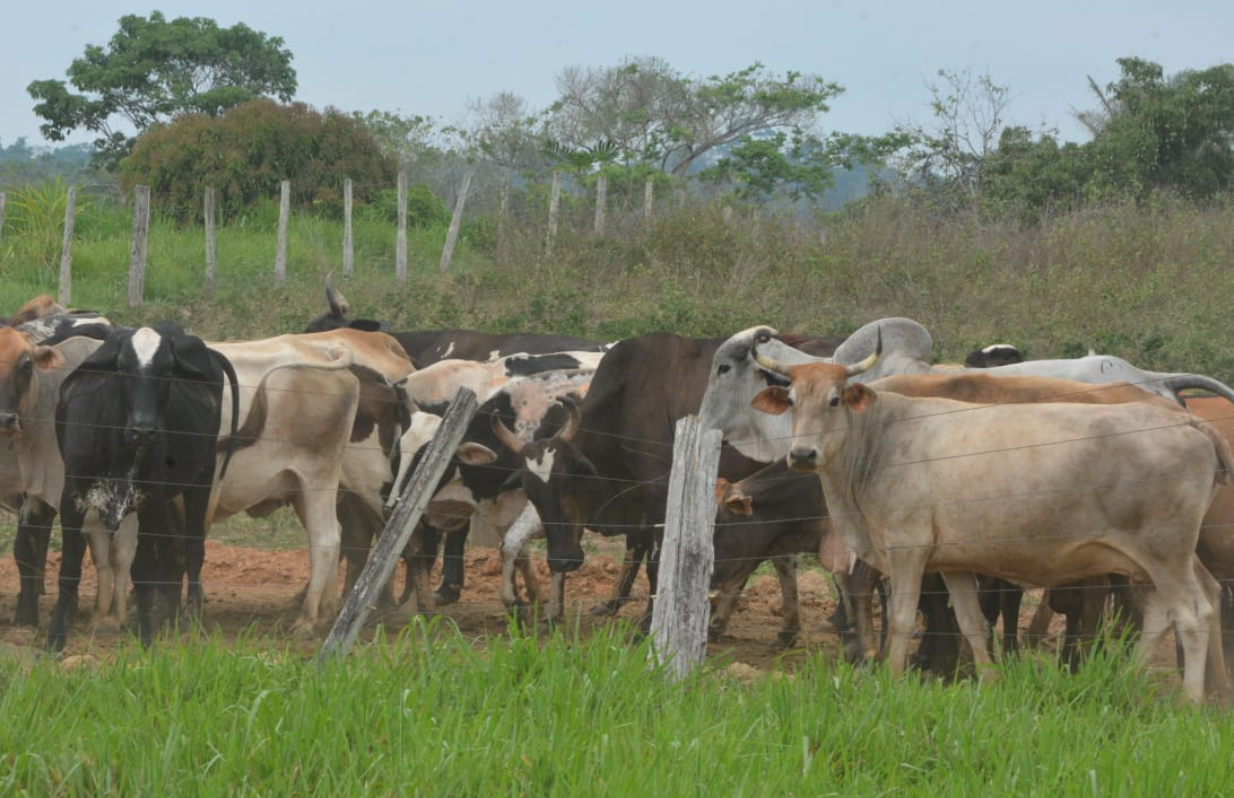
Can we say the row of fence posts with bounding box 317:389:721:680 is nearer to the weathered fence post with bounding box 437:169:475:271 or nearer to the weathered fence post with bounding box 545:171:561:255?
the weathered fence post with bounding box 545:171:561:255

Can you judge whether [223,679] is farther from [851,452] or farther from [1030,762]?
[851,452]

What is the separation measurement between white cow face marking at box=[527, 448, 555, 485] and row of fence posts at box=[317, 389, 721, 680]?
2.87m

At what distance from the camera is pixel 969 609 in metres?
7.30

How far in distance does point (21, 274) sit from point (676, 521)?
17538 millimetres

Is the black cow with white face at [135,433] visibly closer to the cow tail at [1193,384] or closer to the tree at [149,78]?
the cow tail at [1193,384]

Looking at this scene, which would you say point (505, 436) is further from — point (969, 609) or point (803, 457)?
point (969, 609)

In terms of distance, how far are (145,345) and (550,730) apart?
4.00 m

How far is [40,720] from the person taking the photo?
4.86 meters

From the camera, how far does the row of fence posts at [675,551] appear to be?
19.3 ft

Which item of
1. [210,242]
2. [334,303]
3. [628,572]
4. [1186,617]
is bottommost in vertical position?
[628,572]

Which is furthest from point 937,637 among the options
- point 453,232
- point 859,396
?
point 453,232

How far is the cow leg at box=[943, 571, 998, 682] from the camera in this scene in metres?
7.16

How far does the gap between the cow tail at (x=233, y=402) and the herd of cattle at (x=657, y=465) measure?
0.02 metres

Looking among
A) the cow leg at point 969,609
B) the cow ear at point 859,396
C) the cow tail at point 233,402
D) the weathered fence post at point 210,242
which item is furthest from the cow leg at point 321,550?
the weathered fence post at point 210,242
